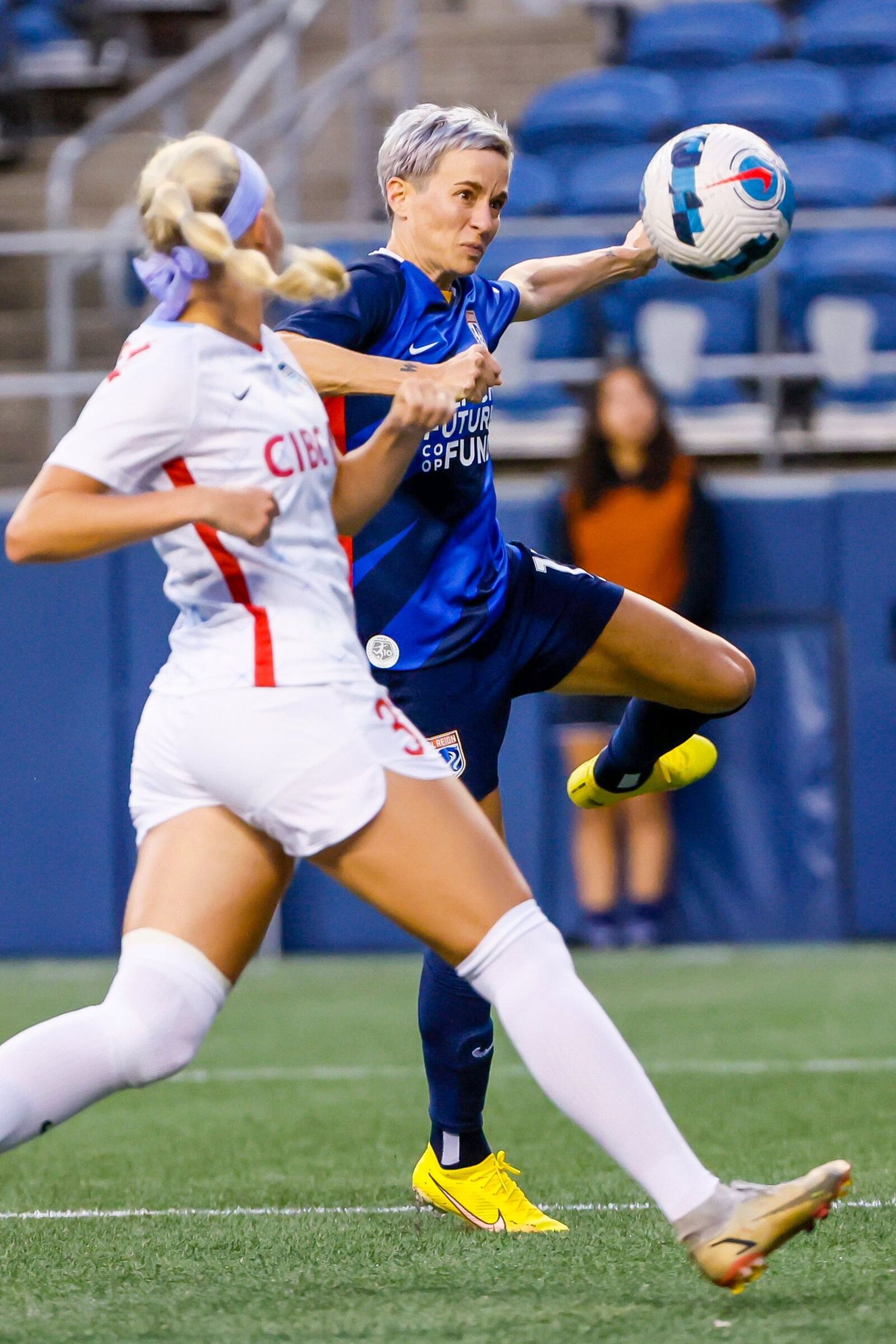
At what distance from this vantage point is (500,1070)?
6.39 m

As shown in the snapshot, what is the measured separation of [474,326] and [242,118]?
8.60 m

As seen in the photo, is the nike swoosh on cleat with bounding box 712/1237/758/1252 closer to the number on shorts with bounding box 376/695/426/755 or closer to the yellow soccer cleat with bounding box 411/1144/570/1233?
the number on shorts with bounding box 376/695/426/755

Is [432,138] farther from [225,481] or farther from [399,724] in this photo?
[399,724]

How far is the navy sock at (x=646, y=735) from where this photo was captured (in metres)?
4.59

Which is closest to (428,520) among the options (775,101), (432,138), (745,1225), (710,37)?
(432,138)

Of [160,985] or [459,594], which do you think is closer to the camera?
[160,985]

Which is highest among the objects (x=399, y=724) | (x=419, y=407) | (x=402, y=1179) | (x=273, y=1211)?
(x=419, y=407)

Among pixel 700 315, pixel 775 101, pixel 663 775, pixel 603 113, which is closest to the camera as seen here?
pixel 663 775

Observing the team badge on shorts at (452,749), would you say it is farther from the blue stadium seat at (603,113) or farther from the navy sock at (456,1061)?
the blue stadium seat at (603,113)

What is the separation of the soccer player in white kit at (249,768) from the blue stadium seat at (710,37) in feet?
33.1

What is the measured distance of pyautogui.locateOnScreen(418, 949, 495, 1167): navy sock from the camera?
419 centimetres

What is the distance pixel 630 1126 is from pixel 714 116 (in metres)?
9.46

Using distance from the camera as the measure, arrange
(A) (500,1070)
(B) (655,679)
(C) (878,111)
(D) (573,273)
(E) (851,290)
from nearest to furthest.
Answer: (B) (655,679) < (D) (573,273) < (A) (500,1070) < (E) (851,290) < (C) (878,111)

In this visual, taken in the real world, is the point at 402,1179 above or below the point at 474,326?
below
